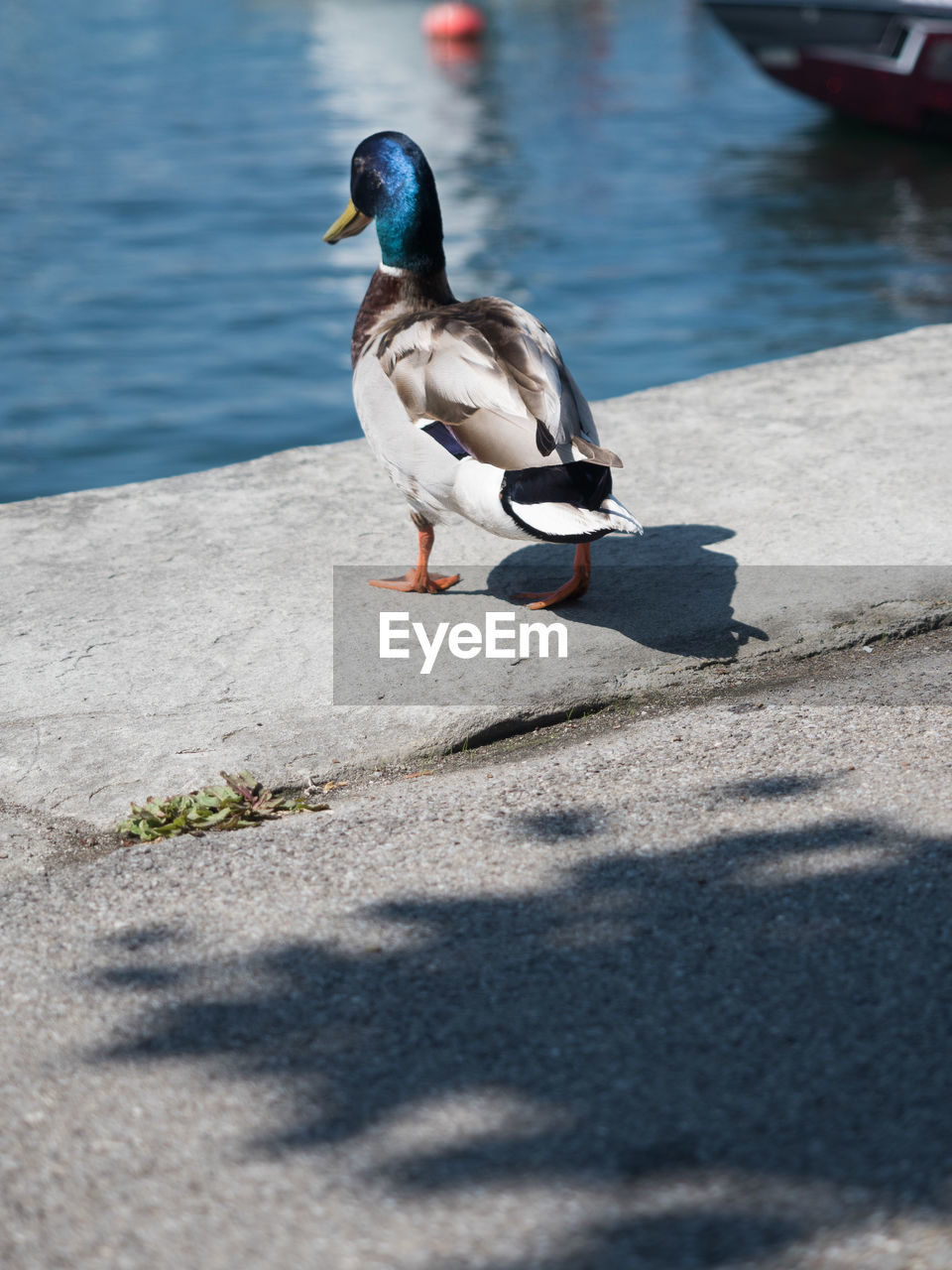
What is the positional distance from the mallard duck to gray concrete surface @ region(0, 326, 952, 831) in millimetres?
339

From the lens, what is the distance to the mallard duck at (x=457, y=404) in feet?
11.5

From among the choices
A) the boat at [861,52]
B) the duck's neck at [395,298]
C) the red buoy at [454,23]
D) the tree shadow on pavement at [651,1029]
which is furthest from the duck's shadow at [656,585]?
the red buoy at [454,23]

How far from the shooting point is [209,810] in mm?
3025

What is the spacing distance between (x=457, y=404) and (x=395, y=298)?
0.82 metres

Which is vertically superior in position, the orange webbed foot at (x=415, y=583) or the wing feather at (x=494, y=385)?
the wing feather at (x=494, y=385)

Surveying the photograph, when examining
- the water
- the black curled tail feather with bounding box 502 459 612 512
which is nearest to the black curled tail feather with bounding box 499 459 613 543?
the black curled tail feather with bounding box 502 459 612 512

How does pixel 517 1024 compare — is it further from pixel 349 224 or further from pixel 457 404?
pixel 349 224

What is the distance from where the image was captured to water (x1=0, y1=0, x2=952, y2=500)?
977 cm

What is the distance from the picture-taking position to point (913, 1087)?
6.72 feet

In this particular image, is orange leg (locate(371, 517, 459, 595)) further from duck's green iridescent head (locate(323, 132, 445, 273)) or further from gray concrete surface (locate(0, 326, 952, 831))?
duck's green iridescent head (locate(323, 132, 445, 273))

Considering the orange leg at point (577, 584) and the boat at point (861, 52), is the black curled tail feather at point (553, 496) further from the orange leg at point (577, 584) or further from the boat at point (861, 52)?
the boat at point (861, 52)

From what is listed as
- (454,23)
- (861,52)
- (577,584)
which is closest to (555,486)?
(577,584)

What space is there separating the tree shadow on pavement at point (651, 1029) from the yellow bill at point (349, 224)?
273cm

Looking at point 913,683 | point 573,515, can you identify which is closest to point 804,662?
point 913,683
